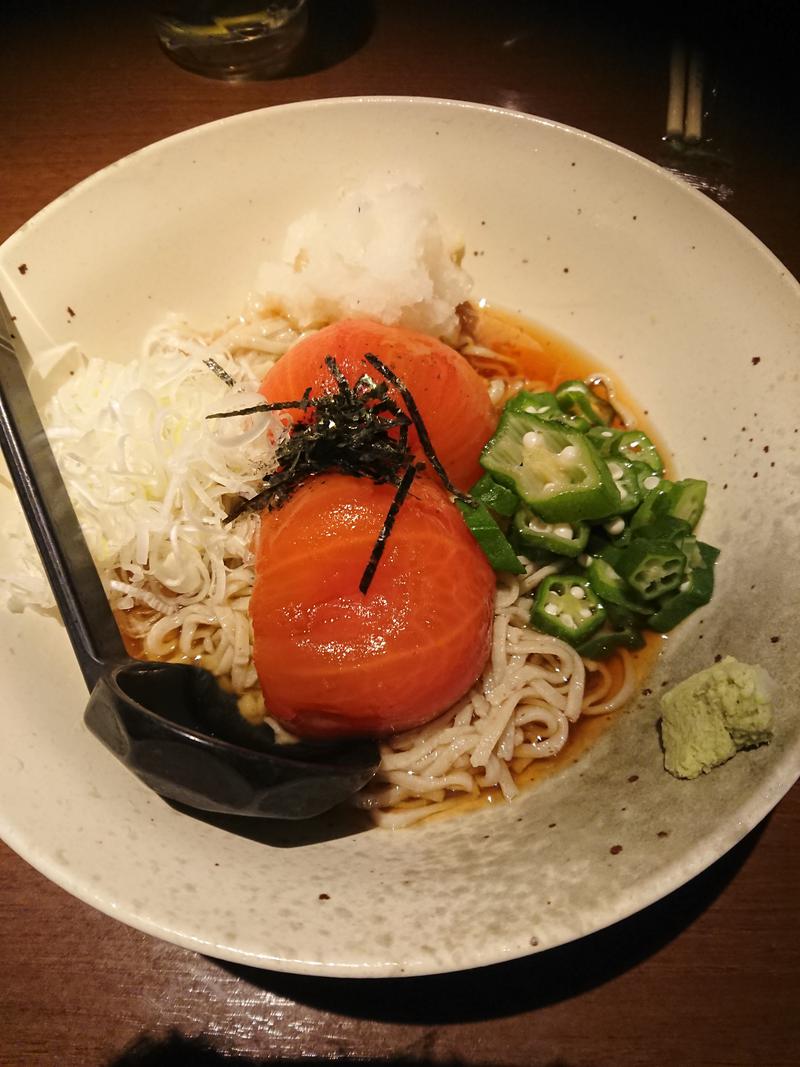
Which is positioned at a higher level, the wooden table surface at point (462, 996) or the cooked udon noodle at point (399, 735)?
the cooked udon noodle at point (399, 735)

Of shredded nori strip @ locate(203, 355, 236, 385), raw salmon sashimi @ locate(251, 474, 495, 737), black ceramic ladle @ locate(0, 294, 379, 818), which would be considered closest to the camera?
black ceramic ladle @ locate(0, 294, 379, 818)

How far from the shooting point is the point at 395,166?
115 inches

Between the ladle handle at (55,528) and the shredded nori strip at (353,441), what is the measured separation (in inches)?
21.1

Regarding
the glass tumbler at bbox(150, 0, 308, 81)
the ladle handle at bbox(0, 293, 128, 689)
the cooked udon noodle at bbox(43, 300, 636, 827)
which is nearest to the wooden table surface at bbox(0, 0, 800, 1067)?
the cooked udon noodle at bbox(43, 300, 636, 827)

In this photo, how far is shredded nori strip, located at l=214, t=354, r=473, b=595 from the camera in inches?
85.7

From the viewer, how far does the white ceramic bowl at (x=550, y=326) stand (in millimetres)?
1628

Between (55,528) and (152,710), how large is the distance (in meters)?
0.70

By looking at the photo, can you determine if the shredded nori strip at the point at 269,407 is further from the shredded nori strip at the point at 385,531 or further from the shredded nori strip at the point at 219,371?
the shredded nori strip at the point at 385,531

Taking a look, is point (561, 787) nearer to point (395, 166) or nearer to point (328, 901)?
point (328, 901)

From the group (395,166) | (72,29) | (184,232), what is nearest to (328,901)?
(184,232)

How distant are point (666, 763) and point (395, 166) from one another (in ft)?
8.20

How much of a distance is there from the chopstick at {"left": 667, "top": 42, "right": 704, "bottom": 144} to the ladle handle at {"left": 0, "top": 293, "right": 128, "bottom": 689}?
3279 mm

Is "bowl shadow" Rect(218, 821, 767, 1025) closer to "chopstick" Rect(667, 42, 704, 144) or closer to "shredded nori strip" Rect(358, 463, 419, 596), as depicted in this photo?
"shredded nori strip" Rect(358, 463, 419, 596)

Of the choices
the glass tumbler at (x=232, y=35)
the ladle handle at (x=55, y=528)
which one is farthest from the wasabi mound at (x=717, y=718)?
the glass tumbler at (x=232, y=35)
